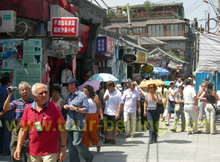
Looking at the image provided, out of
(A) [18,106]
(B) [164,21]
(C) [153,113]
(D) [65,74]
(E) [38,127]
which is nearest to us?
(E) [38,127]

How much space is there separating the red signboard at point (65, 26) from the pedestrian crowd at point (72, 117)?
162 cm

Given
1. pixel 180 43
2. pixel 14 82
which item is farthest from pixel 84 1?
pixel 180 43

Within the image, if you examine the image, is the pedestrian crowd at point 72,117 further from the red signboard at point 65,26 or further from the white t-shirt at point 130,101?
the red signboard at point 65,26

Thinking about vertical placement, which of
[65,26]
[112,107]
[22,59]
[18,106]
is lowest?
[112,107]

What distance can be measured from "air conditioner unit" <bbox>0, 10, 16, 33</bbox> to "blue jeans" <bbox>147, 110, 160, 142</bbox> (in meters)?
4.68

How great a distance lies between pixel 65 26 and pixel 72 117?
421 centimetres

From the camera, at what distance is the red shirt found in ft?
15.3

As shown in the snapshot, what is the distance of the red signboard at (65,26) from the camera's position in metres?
9.84

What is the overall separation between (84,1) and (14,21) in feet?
17.2

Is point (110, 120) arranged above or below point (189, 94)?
below

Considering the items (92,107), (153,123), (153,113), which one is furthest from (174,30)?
(92,107)

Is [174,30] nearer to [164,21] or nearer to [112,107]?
[164,21]

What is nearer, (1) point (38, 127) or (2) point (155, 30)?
(1) point (38, 127)

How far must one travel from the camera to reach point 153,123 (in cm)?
977
